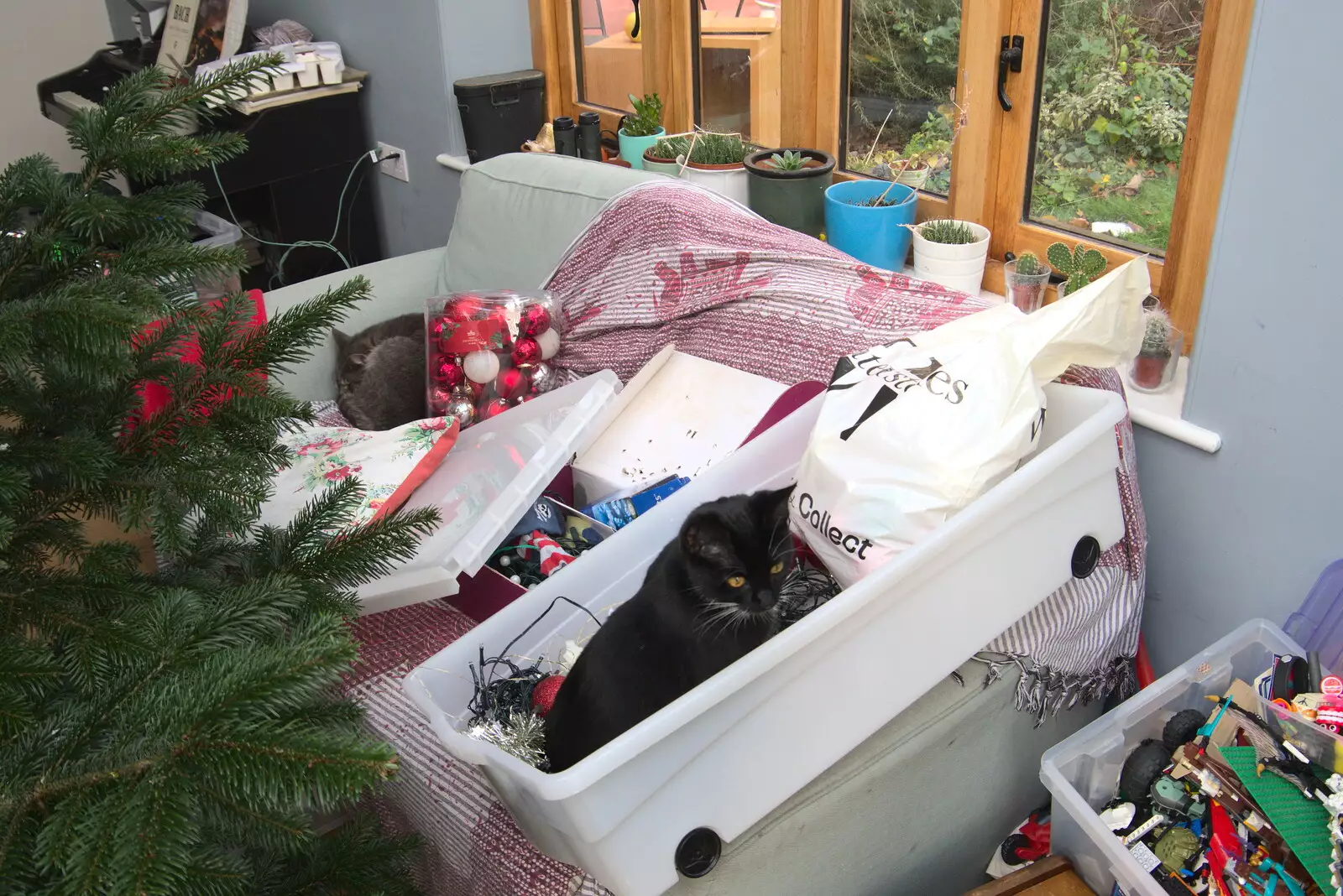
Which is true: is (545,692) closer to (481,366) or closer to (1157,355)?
(481,366)

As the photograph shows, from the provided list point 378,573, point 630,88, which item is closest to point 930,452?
point 378,573

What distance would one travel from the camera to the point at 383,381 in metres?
1.73

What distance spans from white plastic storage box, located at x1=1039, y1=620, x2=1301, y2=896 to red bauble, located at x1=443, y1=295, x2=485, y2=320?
1091 millimetres

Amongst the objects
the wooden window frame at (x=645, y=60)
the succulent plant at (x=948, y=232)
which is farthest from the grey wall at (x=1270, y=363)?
the wooden window frame at (x=645, y=60)

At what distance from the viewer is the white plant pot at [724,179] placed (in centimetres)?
Result: 184

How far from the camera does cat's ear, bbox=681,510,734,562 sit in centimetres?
94

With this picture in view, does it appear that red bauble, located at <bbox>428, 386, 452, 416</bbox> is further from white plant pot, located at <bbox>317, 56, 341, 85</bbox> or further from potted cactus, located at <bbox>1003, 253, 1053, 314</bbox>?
white plant pot, located at <bbox>317, 56, 341, 85</bbox>

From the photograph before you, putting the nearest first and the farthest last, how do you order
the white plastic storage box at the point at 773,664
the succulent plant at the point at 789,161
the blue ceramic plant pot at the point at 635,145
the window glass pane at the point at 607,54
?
the white plastic storage box at the point at 773,664 → the succulent plant at the point at 789,161 → the blue ceramic plant pot at the point at 635,145 → the window glass pane at the point at 607,54

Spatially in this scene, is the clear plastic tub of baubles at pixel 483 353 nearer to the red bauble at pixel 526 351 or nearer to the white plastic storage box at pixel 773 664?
the red bauble at pixel 526 351

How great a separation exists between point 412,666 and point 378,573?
374 mm

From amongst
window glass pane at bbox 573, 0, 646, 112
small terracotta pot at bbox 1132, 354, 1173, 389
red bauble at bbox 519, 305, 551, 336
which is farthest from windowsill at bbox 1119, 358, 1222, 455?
window glass pane at bbox 573, 0, 646, 112

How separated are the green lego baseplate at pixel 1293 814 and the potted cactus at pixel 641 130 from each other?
157 centimetres

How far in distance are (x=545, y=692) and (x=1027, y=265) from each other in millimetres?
931

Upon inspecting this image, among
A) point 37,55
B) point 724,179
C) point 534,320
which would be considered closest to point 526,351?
point 534,320
